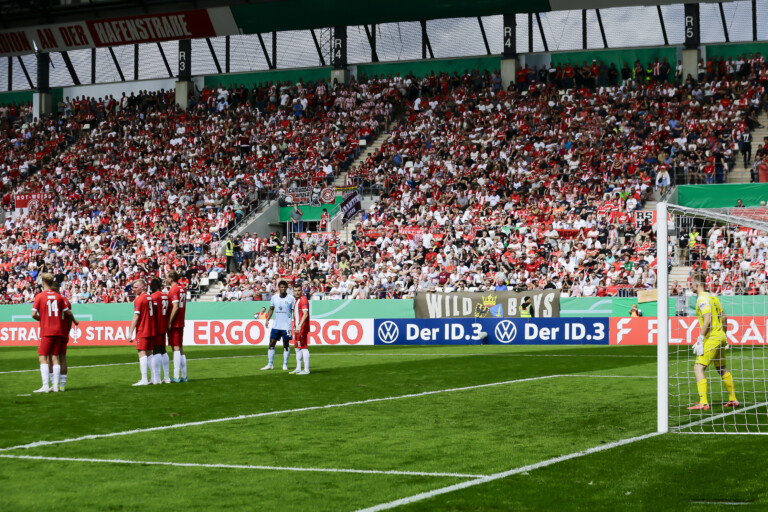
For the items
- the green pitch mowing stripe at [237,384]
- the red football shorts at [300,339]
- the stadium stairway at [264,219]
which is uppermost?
the stadium stairway at [264,219]

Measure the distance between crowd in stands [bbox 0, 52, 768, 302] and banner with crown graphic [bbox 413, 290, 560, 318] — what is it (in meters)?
0.96

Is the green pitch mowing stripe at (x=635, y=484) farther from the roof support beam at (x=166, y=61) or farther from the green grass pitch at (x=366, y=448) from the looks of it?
the roof support beam at (x=166, y=61)

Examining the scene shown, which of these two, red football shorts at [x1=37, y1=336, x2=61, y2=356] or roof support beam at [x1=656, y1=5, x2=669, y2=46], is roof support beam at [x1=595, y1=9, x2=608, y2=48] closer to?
roof support beam at [x1=656, y1=5, x2=669, y2=46]

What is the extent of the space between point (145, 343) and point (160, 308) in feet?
2.13

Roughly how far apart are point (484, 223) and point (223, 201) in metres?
12.8

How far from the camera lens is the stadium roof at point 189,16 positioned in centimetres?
4659

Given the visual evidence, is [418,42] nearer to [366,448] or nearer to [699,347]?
[699,347]

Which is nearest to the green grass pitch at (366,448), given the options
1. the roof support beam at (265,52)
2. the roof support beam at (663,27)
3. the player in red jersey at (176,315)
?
the player in red jersey at (176,315)

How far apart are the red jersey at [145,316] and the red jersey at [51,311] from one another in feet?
4.45

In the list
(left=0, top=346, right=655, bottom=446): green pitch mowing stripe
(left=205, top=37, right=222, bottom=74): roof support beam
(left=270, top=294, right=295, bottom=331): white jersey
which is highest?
(left=205, top=37, right=222, bottom=74): roof support beam

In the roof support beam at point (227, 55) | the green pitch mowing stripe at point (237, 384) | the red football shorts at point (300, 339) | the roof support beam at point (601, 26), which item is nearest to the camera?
the green pitch mowing stripe at point (237, 384)

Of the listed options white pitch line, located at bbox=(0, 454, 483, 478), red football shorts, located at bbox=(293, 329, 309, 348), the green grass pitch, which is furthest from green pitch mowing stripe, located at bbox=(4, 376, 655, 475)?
red football shorts, located at bbox=(293, 329, 309, 348)

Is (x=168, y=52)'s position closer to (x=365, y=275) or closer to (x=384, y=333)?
(x=365, y=275)

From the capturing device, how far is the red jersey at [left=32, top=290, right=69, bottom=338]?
15.8m
